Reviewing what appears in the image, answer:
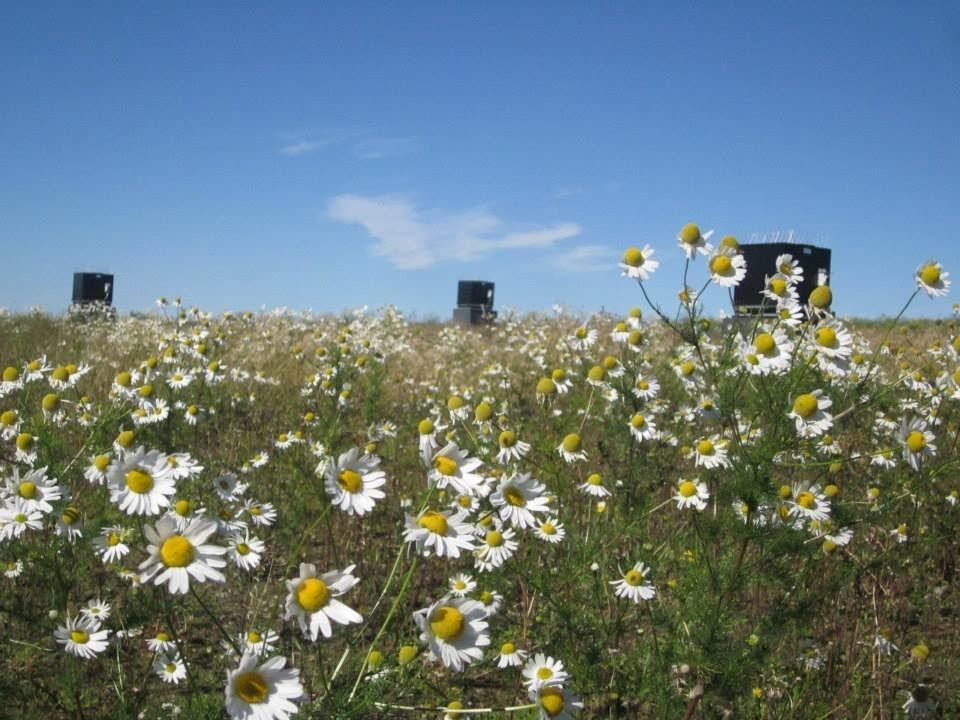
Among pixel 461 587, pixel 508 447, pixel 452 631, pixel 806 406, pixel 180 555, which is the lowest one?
pixel 461 587

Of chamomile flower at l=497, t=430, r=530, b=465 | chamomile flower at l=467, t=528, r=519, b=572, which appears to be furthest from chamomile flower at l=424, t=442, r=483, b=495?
chamomile flower at l=497, t=430, r=530, b=465

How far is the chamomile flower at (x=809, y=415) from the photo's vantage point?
2.37 meters

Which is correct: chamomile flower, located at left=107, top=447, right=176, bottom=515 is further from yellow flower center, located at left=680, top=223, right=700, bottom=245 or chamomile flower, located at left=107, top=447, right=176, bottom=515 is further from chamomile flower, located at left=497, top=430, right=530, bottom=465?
yellow flower center, located at left=680, top=223, right=700, bottom=245

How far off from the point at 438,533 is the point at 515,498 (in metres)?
0.45

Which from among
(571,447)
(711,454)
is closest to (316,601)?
(571,447)

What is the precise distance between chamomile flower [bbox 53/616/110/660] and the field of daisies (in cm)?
A: 1

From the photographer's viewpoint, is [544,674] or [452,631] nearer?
[452,631]

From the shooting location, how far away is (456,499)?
2801mm

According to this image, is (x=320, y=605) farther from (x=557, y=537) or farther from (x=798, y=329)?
(x=798, y=329)

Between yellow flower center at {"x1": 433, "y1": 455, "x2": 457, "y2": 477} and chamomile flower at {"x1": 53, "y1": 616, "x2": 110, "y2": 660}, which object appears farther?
chamomile flower at {"x1": 53, "y1": 616, "x2": 110, "y2": 660}

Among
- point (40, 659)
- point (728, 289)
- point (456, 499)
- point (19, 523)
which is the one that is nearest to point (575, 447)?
point (456, 499)

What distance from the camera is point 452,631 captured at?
5.03 feet

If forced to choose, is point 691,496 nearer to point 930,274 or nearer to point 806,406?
point 806,406

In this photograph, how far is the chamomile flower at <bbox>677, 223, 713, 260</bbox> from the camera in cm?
274
